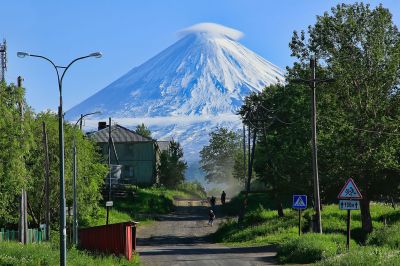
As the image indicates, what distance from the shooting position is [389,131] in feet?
136

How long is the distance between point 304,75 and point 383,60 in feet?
16.2

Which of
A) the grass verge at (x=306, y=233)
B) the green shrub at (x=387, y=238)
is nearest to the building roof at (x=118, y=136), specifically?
the grass verge at (x=306, y=233)

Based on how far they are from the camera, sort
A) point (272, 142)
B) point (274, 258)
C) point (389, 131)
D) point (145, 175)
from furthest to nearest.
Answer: point (145, 175) < point (272, 142) < point (389, 131) < point (274, 258)

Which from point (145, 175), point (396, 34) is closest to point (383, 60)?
point (396, 34)

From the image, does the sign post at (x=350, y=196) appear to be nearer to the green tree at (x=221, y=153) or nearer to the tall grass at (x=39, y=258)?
the tall grass at (x=39, y=258)

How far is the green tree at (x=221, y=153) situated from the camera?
162 m

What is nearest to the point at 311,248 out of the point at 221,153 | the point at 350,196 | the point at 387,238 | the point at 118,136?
the point at 387,238

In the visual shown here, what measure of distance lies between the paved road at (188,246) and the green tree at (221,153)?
71.1 metres

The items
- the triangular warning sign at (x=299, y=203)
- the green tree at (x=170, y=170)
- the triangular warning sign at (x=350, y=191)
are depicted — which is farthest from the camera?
the green tree at (x=170, y=170)

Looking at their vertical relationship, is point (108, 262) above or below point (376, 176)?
below

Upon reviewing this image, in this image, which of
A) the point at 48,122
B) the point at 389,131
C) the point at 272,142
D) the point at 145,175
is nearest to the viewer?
the point at 389,131

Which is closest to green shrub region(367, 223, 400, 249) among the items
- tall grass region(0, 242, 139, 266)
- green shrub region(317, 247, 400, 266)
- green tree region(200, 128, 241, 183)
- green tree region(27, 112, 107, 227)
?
green shrub region(317, 247, 400, 266)

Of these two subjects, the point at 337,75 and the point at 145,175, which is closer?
the point at 337,75

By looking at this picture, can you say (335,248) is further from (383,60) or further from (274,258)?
(383,60)
